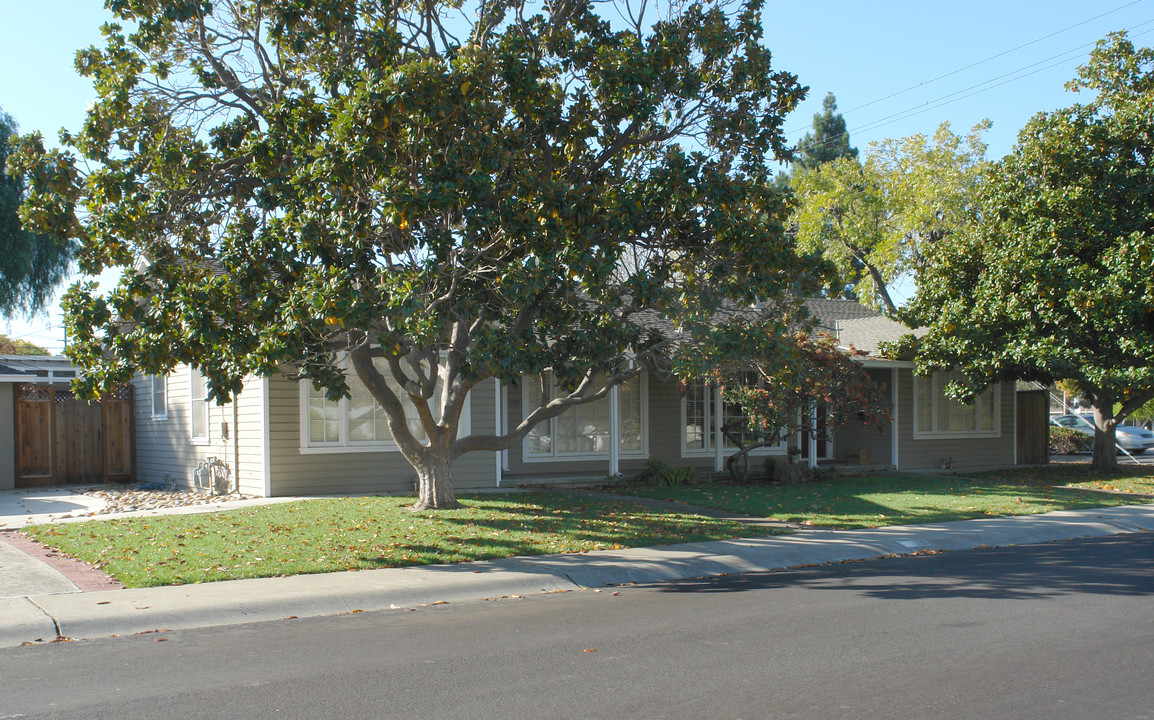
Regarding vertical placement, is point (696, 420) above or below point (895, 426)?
above

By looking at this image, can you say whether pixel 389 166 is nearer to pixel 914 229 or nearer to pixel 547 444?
pixel 547 444

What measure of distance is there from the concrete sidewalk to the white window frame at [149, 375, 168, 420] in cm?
1227

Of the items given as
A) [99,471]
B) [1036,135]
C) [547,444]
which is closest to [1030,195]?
[1036,135]

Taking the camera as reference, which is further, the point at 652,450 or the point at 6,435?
the point at 652,450

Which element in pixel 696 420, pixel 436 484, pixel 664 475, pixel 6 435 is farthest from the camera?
pixel 696 420

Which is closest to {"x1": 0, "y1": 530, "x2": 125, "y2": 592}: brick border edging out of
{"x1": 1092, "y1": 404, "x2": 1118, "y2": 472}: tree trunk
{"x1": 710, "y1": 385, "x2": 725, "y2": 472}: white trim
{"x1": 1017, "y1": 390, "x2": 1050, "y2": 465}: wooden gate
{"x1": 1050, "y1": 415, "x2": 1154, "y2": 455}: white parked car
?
{"x1": 710, "y1": 385, "x2": 725, "y2": 472}: white trim

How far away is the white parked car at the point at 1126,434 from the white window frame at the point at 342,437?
2616 centimetres

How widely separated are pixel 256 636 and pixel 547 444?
12.5m

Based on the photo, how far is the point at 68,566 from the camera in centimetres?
1030

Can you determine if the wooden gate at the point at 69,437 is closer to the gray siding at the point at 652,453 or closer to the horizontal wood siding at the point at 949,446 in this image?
the gray siding at the point at 652,453

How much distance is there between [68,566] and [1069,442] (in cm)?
3172

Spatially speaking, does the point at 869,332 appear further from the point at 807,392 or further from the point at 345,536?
the point at 345,536

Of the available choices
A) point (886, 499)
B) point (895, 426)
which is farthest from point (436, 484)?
point (895, 426)

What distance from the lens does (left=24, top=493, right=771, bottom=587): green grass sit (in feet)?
34.0
